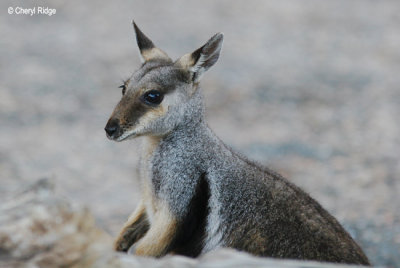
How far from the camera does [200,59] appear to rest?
6.00 metres

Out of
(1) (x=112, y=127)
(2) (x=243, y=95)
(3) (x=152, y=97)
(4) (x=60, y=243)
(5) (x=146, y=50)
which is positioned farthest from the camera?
(2) (x=243, y=95)

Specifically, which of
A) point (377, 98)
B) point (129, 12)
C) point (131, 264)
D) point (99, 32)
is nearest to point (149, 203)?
point (131, 264)

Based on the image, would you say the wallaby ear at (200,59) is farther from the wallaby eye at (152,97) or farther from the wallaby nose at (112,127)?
the wallaby nose at (112,127)

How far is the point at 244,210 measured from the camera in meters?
5.52

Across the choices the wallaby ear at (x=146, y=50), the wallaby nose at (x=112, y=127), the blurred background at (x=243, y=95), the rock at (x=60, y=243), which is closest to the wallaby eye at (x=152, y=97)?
the wallaby nose at (x=112, y=127)

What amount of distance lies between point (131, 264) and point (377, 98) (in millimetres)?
10819

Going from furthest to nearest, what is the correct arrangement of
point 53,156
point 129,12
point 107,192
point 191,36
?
point 129,12 → point 191,36 → point 53,156 → point 107,192

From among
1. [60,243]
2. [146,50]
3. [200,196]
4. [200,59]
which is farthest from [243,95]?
[60,243]

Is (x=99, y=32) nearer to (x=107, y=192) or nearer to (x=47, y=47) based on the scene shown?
(x=47, y=47)

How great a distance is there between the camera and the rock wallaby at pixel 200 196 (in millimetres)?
5372

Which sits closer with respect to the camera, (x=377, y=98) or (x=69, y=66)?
(x=377, y=98)

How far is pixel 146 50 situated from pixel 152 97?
0.97 metres

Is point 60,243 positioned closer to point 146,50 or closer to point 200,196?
point 200,196

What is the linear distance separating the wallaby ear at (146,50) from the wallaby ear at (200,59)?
39 centimetres
